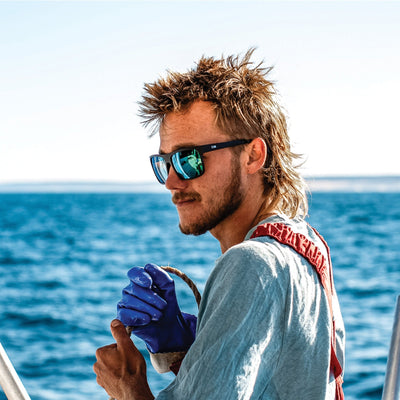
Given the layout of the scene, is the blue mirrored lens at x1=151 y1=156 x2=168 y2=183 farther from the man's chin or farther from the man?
the man's chin

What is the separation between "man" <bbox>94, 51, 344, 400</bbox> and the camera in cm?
122

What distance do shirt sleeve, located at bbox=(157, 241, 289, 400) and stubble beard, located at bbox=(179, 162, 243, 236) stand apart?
37 cm

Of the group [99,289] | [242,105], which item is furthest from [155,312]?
[99,289]

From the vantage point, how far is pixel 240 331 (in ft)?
3.95

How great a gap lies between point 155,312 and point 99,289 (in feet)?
52.3

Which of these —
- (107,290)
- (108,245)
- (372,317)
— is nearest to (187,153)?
(372,317)

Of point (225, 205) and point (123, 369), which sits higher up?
point (225, 205)

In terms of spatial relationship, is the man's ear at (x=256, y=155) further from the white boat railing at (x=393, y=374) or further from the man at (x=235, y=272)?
the white boat railing at (x=393, y=374)

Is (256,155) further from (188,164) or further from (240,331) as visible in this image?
(240,331)

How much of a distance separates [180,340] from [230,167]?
507mm

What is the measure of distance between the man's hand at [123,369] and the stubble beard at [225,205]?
35cm

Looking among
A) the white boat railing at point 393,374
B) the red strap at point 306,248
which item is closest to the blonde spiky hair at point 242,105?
the red strap at point 306,248

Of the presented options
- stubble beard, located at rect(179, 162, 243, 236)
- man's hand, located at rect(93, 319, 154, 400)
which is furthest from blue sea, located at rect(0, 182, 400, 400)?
man's hand, located at rect(93, 319, 154, 400)

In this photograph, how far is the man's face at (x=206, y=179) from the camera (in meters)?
1.64
